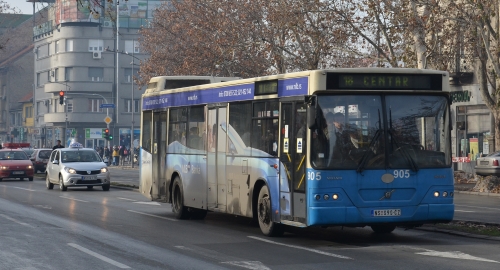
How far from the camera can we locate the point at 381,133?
14570 mm

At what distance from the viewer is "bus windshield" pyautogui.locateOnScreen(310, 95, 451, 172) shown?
14.5 metres

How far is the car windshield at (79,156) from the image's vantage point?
116 ft

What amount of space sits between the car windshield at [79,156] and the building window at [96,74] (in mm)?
71988

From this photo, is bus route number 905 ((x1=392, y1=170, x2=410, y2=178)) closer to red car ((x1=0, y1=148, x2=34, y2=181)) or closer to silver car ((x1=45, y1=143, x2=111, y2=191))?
silver car ((x1=45, y1=143, x2=111, y2=191))

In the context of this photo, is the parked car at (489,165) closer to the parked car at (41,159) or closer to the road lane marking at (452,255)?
the road lane marking at (452,255)

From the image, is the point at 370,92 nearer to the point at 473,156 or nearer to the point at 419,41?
the point at 419,41

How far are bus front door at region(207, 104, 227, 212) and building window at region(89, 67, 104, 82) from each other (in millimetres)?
89853

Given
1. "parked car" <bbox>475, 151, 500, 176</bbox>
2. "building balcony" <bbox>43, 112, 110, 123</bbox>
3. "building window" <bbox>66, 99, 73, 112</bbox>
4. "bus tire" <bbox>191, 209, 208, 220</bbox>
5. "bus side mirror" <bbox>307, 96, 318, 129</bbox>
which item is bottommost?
"bus tire" <bbox>191, 209, 208, 220</bbox>

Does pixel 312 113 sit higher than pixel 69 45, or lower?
lower

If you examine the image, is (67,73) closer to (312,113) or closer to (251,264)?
(312,113)

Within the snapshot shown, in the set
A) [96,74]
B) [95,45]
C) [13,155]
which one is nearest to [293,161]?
[13,155]

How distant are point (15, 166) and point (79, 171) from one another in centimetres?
1166

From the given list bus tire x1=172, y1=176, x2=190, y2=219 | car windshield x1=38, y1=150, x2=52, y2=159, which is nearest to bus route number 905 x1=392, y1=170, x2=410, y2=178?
bus tire x1=172, y1=176, x2=190, y2=219

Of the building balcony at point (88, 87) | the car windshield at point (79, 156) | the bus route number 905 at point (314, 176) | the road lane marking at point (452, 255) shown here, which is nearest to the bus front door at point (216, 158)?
the bus route number 905 at point (314, 176)
